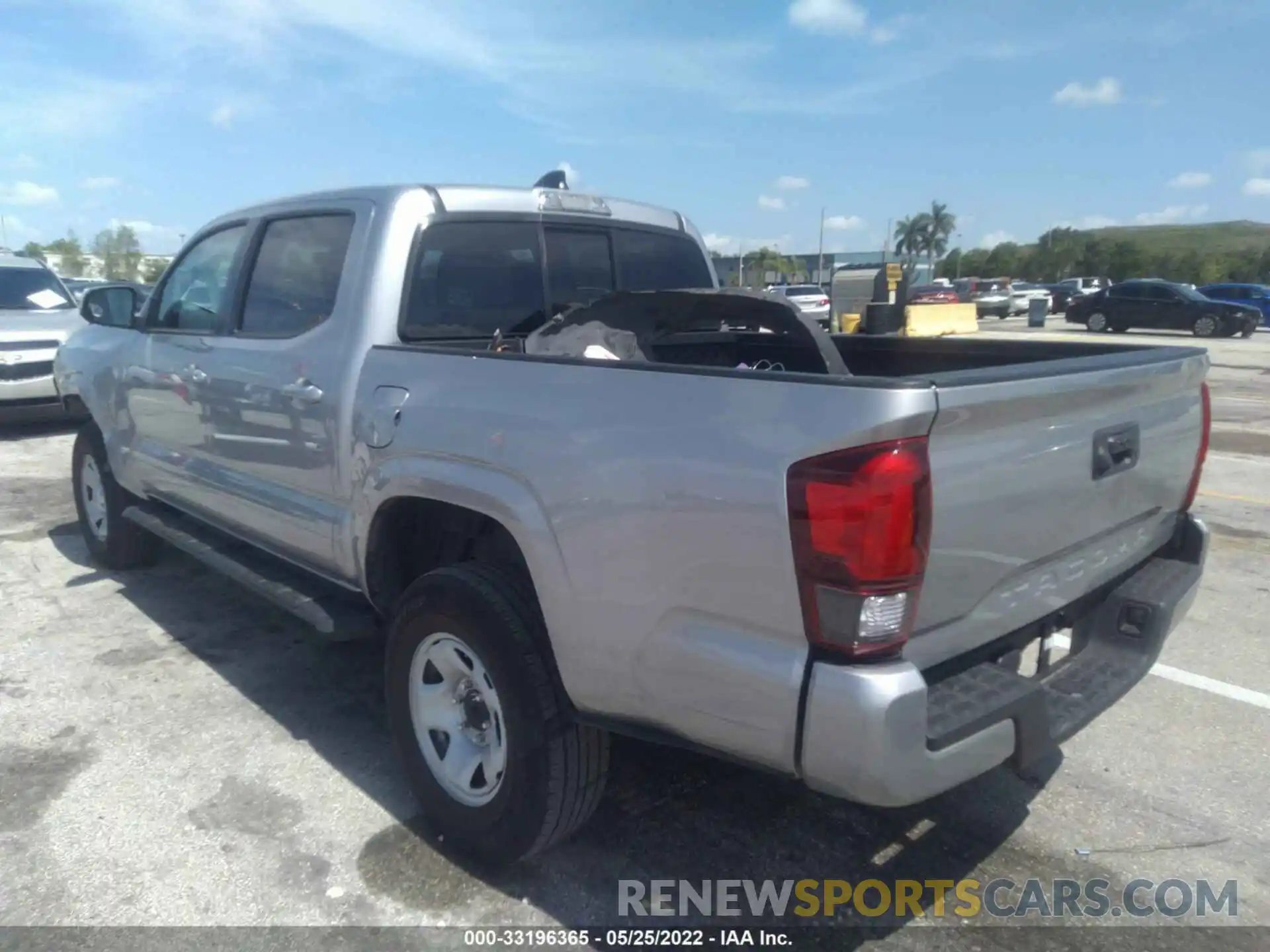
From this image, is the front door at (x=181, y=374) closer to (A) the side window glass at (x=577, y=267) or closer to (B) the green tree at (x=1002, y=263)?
(A) the side window glass at (x=577, y=267)

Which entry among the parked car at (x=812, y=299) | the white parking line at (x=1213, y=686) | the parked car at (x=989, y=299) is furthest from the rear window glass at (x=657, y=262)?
the parked car at (x=989, y=299)

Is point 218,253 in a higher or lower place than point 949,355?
higher

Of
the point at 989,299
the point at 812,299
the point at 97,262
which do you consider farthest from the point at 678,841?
the point at 97,262

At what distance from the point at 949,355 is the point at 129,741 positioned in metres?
3.55

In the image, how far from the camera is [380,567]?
329 centimetres

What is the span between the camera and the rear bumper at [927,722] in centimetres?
198

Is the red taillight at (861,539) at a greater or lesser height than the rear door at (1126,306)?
greater

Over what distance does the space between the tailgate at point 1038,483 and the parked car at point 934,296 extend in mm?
28941

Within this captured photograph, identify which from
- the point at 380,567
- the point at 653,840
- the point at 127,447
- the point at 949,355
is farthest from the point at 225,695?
the point at 949,355

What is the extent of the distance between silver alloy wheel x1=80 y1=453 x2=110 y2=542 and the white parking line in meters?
5.57

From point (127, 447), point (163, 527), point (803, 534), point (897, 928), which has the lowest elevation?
Result: point (897, 928)

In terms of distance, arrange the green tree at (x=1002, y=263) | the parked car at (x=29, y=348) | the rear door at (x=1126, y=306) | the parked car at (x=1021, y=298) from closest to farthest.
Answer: the parked car at (x=29, y=348) < the rear door at (x=1126, y=306) < the parked car at (x=1021, y=298) < the green tree at (x=1002, y=263)

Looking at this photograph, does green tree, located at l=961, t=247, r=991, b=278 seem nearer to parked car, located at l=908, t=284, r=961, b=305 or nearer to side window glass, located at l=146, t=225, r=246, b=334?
parked car, located at l=908, t=284, r=961, b=305

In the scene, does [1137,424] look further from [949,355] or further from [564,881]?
[564,881]
